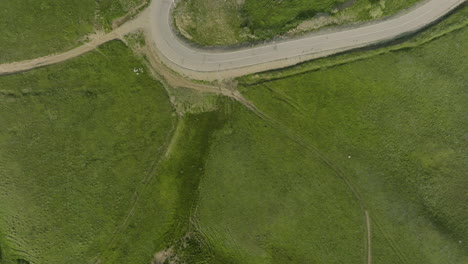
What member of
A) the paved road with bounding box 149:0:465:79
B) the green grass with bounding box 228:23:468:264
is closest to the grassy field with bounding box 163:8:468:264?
the green grass with bounding box 228:23:468:264

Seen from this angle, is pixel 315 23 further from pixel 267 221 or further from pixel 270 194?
pixel 267 221

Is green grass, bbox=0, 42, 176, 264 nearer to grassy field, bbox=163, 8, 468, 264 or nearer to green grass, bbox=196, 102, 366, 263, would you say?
green grass, bbox=196, 102, 366, 263


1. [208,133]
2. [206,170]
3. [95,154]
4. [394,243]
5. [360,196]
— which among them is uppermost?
[95,154]

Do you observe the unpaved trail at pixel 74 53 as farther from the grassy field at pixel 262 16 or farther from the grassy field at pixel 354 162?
the grassy field at pixel 354 162

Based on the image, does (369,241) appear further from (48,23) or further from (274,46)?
(48,23)

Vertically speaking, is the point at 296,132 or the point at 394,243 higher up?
the point at 296,132

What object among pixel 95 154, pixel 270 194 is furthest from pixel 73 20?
pixel 270 194
